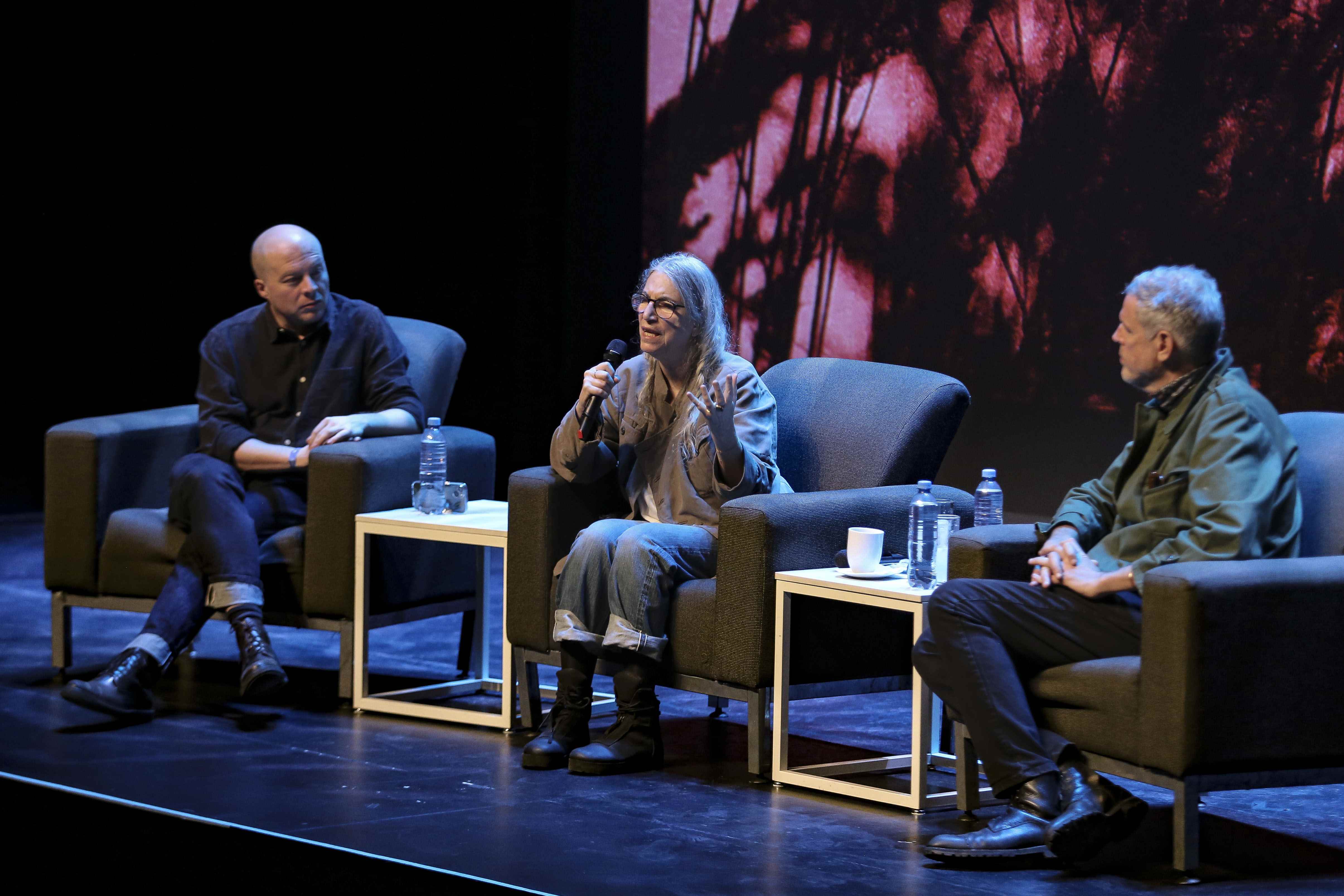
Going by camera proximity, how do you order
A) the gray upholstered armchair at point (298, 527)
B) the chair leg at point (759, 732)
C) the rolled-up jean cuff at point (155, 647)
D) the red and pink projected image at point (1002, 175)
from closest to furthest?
1. the chair leg at point (759, 732)
2. the rolled-up jean cuff at point (155, 647)
3. the gray upholstered armchair at point (298, 527)
4. the red and pink projected image at point (1002, 175)

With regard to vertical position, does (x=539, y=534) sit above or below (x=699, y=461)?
below

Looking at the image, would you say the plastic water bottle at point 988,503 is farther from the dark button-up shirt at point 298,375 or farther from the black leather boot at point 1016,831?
the dark button-up shirt at point 298,375

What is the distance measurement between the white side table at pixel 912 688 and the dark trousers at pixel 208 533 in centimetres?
140

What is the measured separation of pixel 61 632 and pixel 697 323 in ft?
6.53

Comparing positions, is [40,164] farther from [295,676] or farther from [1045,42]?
[1045,42]

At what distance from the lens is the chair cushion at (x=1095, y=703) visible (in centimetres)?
285

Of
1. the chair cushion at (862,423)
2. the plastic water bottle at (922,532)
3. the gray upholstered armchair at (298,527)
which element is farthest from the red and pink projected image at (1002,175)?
the plastic water bottle at (922,532)

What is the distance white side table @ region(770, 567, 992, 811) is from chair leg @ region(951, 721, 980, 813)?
2.6 inches

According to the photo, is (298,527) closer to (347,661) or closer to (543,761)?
(347,661)

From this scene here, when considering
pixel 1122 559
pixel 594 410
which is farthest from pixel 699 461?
pixel 1122 559

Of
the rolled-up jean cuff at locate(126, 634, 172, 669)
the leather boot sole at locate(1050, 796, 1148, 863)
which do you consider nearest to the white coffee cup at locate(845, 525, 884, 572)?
the leather boot sole at locate(1050, 796, 1148, 863)

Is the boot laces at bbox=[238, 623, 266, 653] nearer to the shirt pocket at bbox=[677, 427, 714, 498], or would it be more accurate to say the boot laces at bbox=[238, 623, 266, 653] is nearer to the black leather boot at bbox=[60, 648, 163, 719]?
the black leather boot at bbox=[60, 648, 163, 719]

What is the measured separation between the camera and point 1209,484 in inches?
114

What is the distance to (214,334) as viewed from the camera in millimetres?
4504
